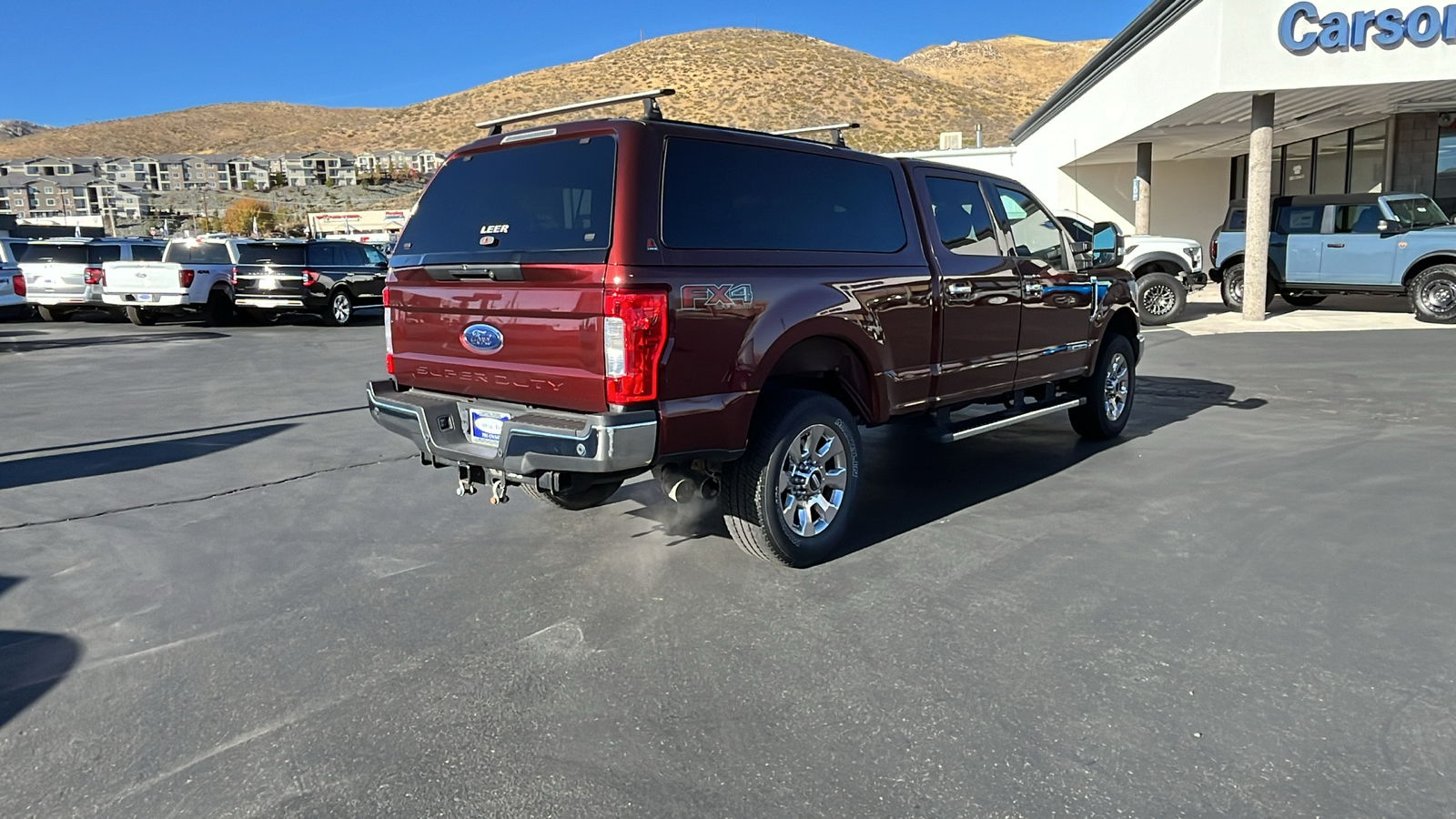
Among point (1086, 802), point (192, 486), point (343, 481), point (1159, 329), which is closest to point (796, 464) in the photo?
point (1086, 802)

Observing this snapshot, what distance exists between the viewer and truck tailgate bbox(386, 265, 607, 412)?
4.22 meters

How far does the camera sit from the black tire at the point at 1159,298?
16531 mm

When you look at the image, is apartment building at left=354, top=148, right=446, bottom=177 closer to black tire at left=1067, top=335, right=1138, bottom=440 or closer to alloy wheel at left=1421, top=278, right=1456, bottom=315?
alloy wheel at left=1421, top=278, right=1456, bottom=315

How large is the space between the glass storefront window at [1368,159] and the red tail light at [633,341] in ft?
68.9

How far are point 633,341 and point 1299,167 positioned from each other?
25.5 meters

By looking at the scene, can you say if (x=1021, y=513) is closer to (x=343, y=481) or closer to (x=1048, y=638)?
(x=1048, y=638)

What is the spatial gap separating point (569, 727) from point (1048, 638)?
6.39 feet

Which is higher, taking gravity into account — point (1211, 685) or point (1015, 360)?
point (1015, 360)

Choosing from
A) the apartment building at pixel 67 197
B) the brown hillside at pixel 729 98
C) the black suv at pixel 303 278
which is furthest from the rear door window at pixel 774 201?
the apartment building at pixel 67 197

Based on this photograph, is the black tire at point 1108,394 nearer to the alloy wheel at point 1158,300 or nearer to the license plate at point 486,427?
the license plate at point 486,427

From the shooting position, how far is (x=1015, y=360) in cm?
660

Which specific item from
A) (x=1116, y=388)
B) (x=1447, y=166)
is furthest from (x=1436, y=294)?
(x=1116, y=388)

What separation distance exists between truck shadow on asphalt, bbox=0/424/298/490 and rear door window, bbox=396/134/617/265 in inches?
145

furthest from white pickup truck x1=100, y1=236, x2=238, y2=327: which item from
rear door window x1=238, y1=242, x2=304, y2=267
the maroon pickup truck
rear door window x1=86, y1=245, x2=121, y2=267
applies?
the maroon pickup truck
